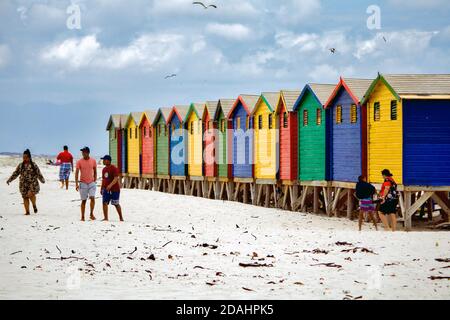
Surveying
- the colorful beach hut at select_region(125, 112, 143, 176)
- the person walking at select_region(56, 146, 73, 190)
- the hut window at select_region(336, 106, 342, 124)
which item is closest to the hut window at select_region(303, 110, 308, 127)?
the hut window at select_region(336, 106, 342, 124)

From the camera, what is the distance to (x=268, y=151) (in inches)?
1347

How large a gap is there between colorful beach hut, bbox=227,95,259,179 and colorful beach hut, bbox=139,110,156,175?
1045cm

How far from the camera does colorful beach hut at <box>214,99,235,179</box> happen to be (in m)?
38.2

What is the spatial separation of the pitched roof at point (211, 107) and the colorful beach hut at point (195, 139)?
1237 mm

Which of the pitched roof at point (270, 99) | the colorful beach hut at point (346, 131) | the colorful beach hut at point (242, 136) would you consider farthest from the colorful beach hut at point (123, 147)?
the colorful beach hut at point (346, 131)

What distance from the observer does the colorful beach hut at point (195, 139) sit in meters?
41.4

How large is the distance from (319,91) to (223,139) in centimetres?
957

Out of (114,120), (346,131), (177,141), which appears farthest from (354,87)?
(114,120)

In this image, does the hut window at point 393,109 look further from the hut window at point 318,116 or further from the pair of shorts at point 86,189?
the pair of shorts at point 86,189

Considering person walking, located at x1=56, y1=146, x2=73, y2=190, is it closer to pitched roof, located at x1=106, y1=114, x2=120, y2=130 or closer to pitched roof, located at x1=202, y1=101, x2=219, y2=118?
pitched roof, located at x1=202, y1=101, x2=219, y2=118
